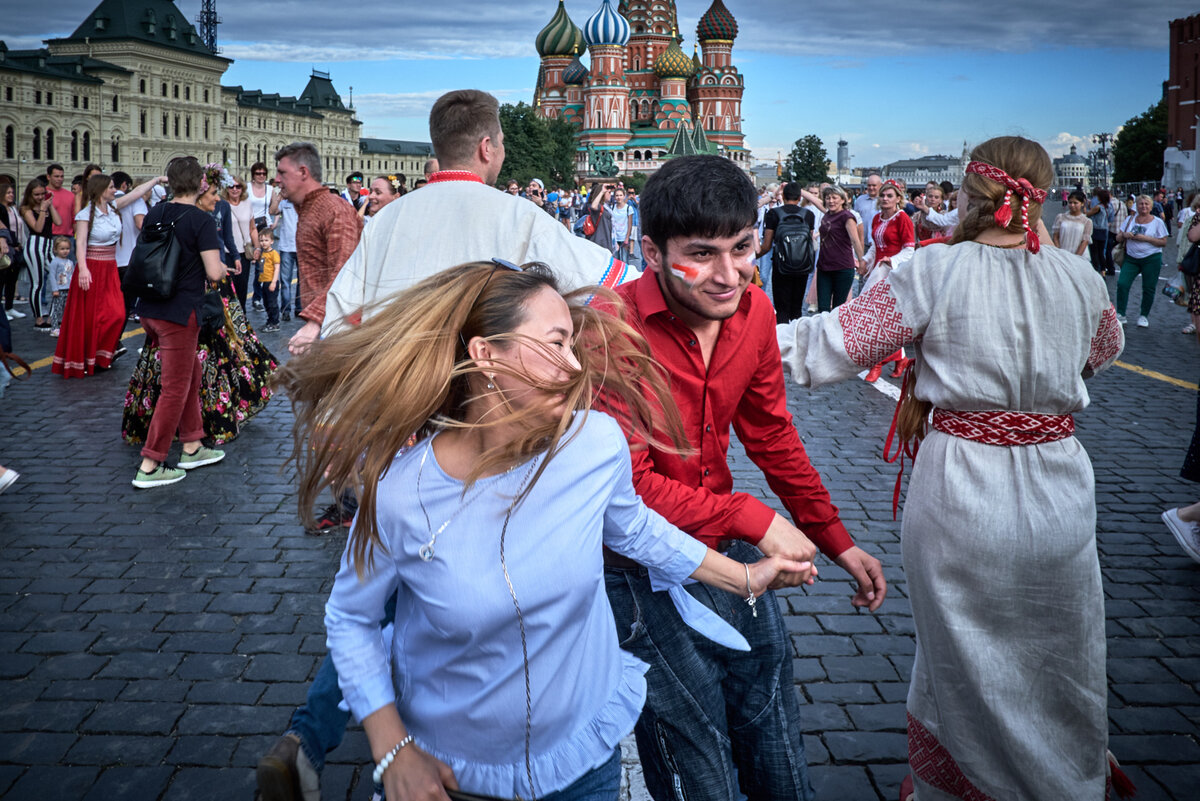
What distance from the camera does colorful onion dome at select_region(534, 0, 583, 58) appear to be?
415 feet

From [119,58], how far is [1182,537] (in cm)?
11145

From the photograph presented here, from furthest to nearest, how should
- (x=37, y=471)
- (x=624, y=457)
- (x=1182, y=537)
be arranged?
(x=37, y=471)
(x=1182, y=537)
(x=624, y=457)

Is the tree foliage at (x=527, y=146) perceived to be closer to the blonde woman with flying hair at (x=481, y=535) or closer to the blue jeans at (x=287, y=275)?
the blue jeans at (x=287, y=275)

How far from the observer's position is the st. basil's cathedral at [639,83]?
11838cm

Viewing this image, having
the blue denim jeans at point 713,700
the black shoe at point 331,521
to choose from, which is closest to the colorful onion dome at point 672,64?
the black shoe at point 331,521

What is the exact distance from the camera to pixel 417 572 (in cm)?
189

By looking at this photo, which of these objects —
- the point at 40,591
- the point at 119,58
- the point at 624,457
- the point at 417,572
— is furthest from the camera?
the point at 119,58

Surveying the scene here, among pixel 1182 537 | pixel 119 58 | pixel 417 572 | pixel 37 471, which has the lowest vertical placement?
pixel 37 471

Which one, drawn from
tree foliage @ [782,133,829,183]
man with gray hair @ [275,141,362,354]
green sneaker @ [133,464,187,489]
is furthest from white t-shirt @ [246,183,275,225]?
tree foliage @ [782,133,829,183]

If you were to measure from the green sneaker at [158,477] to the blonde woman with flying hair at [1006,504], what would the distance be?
5.07m

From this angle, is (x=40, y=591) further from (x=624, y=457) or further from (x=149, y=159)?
(x=149, y=159)

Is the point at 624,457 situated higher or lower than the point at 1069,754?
higher

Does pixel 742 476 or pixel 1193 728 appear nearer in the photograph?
pixel 1193 728

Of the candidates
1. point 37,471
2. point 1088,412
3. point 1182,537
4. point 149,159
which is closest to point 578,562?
point 1182,537
